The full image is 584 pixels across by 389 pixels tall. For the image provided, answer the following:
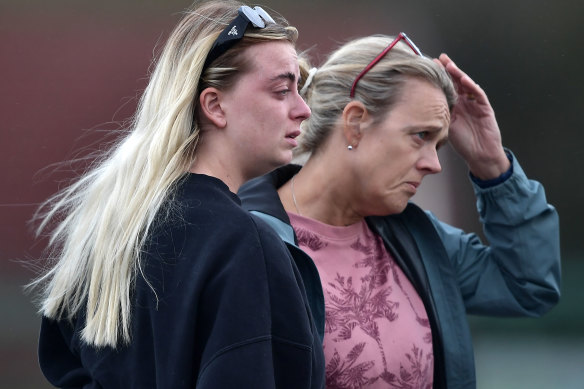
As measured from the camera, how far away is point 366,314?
1.86m

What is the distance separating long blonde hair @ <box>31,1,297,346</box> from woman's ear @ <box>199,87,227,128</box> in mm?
16

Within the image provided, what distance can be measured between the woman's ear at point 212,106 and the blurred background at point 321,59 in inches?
39.9

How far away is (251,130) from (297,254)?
31cm

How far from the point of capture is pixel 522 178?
2.16 m


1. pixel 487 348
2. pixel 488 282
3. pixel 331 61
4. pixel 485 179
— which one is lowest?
pixel 487 348

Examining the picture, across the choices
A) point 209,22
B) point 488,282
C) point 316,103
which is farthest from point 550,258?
point 209,22

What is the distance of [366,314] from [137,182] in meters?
0.69

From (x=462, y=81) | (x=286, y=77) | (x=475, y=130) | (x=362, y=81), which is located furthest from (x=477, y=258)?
(x=286, y=77)

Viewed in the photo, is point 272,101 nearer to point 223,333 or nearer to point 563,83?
point 223,333

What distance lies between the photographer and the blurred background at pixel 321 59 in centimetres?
238

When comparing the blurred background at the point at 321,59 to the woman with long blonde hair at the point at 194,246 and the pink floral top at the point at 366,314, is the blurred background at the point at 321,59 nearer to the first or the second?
the pink floral top at the point at 366,314

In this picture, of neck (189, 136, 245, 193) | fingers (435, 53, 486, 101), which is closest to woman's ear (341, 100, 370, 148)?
fingers (435, 53, 486, 101)

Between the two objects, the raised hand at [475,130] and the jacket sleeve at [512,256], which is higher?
the raised hand at [475,130]

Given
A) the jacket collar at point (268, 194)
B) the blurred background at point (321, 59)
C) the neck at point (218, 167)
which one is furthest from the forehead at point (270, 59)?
the blurred background at point (321, 59)
